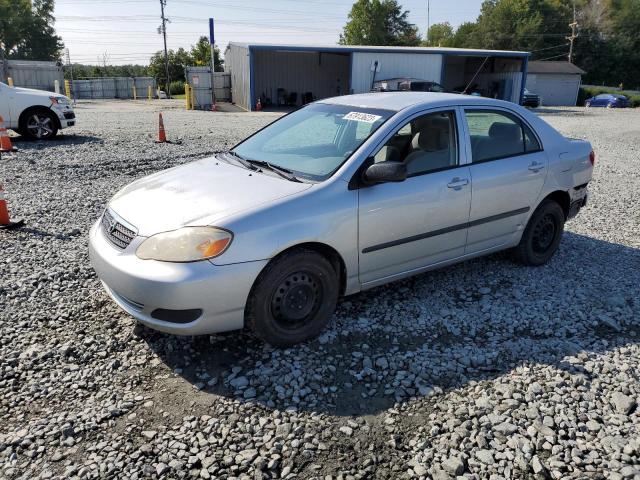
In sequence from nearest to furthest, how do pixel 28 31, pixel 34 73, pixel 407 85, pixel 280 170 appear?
pixel 280 170, pixel 407 85, pixel 34 73, pixel 28 31

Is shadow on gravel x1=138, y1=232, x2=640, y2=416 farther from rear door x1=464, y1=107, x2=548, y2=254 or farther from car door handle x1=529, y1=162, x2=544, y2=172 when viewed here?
car door handle x1=529, y1=162, x2=544, y2=172

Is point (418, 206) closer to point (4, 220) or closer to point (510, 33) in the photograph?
point (4, 220)

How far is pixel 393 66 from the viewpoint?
28703 millimetres

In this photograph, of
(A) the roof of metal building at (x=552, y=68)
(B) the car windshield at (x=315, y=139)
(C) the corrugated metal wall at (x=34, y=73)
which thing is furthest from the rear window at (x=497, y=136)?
(A) the roof of metal building at (x=552, y=68)

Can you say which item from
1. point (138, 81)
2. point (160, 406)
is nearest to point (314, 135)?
point (160, 406)

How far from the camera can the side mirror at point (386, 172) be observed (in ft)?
12.0

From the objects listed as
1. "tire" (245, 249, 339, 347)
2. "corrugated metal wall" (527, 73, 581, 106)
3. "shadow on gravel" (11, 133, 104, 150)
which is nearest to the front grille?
"tire" (245, 249, 339, 347)

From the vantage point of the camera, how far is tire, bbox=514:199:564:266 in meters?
5.10

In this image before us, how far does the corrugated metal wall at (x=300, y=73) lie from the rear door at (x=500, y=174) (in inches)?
1184

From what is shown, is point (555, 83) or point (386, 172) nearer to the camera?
point (386, 172)

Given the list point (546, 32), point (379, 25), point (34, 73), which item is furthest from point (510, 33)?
point (34, 73)

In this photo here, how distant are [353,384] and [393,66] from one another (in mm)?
27768

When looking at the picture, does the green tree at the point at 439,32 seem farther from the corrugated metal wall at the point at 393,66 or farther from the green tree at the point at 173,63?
the corrugated metal wall at the point at 393,66

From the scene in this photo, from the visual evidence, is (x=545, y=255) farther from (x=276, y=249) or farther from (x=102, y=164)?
(x=102, y=164)
